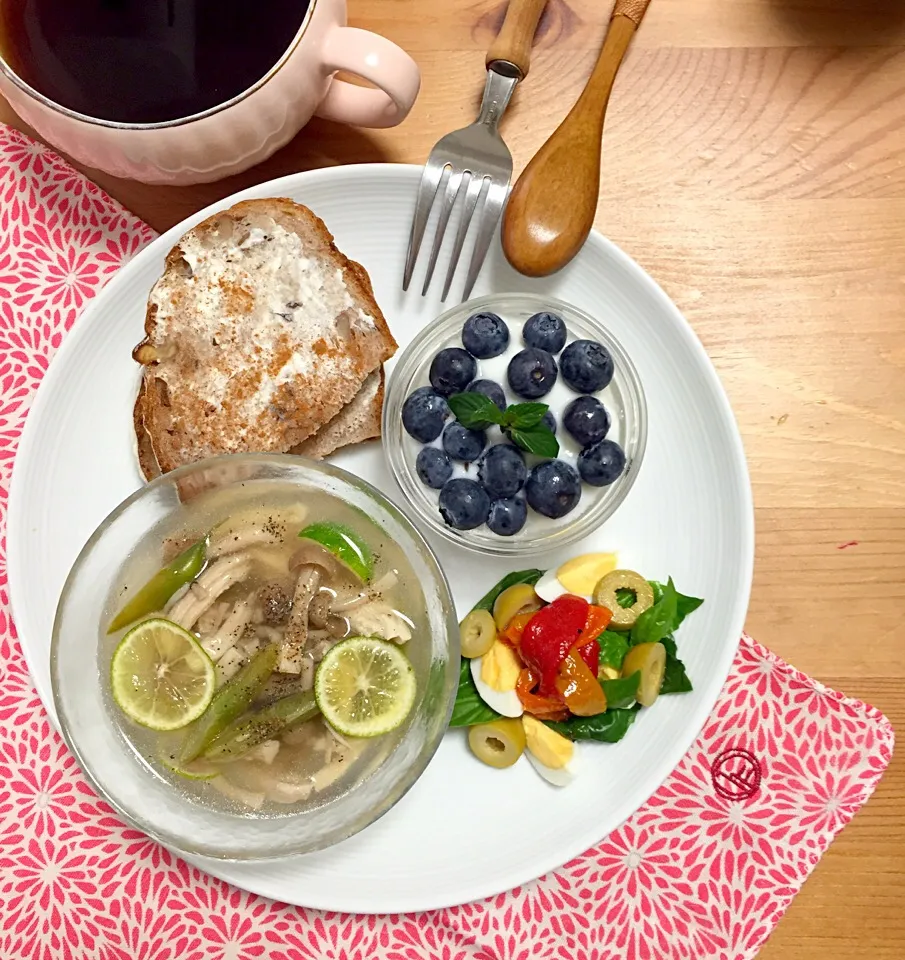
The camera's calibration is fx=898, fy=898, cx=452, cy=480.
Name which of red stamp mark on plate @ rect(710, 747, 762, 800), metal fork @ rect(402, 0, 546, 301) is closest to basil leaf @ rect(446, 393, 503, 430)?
metal fork @ rect(402, 0, 546, 301)

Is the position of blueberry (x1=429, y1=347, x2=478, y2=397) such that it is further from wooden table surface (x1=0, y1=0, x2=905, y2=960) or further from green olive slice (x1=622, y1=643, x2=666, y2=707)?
green olive slice (x1=622, y1=643, x2=666, y2=707)

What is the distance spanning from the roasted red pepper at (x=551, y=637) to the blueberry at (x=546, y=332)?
424mm

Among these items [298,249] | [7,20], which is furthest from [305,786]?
[7,20]

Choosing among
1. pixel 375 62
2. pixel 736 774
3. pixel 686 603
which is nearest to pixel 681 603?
pixel 686 603

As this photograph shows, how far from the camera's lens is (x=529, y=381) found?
1423 millimetres

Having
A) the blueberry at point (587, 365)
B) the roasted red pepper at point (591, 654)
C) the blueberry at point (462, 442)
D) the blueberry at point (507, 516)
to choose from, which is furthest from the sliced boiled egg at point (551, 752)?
the blueberry at point (587, 365)

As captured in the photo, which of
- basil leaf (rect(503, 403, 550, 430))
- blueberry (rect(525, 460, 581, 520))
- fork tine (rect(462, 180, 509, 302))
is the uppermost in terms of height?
fork tine (rect(462, 180, 509, 302))

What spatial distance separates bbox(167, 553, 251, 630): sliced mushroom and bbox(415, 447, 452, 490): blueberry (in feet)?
1.06

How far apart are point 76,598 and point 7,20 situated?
865 millimetres

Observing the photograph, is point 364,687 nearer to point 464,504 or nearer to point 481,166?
point 464,504

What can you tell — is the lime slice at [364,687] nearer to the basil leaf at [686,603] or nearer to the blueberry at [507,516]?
the blueberry at [507,516]

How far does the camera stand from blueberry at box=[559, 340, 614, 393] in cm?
143

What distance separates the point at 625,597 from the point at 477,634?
10.4 inches

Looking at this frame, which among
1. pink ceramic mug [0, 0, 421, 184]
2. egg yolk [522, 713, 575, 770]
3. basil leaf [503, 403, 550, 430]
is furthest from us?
egg yolk [522, 713, 575, 770]
